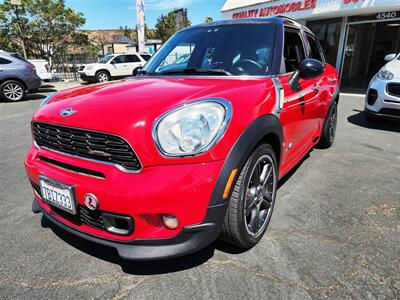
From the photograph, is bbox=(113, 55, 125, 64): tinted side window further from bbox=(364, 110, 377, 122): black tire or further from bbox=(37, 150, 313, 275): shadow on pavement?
bbox=(37, 150, 313, 275): shadow on pavement

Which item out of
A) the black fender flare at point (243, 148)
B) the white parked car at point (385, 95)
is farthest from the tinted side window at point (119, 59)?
the black fender flare at point (243, 148)

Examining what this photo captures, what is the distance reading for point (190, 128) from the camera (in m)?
1.64

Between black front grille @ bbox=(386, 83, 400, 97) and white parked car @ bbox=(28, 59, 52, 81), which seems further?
white parked car @ bbox=(28, 59, 52, 81)

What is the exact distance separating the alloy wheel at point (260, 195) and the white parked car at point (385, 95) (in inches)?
158

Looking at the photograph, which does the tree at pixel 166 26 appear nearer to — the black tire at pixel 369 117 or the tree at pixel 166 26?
the tree at pixel 166 26

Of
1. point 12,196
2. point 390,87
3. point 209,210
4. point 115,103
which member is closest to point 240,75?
point 115,103

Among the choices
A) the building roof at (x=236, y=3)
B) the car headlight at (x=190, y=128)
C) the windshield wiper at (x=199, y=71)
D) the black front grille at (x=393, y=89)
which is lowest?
the black front grille at (x=393, y=89)

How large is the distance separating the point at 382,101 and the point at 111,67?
13.0 meters

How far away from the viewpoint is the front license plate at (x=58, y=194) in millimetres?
1760

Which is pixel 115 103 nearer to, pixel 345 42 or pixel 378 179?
pixel 378 179

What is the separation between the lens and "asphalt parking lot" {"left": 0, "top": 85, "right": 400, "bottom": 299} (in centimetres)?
179

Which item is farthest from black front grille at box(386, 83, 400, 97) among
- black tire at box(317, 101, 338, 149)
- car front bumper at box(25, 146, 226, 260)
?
car front bumper at box(25, 146, 226, 260)

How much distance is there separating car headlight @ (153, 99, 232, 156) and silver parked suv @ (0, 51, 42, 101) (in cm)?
965

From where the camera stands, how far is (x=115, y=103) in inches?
71.3
